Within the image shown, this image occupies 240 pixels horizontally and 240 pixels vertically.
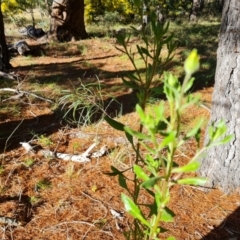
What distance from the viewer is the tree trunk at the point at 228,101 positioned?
7.66 feet

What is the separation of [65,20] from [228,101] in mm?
7924

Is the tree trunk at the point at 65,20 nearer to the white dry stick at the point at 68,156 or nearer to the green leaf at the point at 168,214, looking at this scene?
the white dry stick at the point at 68,156

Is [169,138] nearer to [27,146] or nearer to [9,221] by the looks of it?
[9,221]

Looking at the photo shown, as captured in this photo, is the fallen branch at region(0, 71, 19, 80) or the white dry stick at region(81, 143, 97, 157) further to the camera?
the fallen branch at region(0, 71, 19, 80)

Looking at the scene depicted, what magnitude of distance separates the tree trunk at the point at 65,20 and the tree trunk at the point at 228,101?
759 cm

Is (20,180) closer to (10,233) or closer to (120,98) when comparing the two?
(10,233)

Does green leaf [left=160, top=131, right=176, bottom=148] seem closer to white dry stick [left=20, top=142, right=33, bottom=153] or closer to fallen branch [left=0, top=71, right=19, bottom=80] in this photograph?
white dry stick [left=20, top=142, right=33, bottom=153]

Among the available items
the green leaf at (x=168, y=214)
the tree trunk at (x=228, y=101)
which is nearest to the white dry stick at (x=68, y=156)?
the tree trunk at (x=228, y=101)

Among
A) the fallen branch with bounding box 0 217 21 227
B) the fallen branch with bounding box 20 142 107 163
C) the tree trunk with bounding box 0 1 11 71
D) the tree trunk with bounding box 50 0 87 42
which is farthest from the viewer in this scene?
the tree trunk with bounding box 50 0 87 42

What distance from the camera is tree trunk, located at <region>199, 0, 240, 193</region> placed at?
91.9 inches

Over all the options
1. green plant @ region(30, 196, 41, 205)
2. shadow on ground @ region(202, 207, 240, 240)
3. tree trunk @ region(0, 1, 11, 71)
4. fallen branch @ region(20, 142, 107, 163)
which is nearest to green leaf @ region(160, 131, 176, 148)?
shadow on ground @ region(202, 207, 240, 240)

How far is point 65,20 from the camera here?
9.39 meters

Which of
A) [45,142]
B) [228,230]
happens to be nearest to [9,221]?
[45,142]

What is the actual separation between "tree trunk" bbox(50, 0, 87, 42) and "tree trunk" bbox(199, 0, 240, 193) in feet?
24.9
